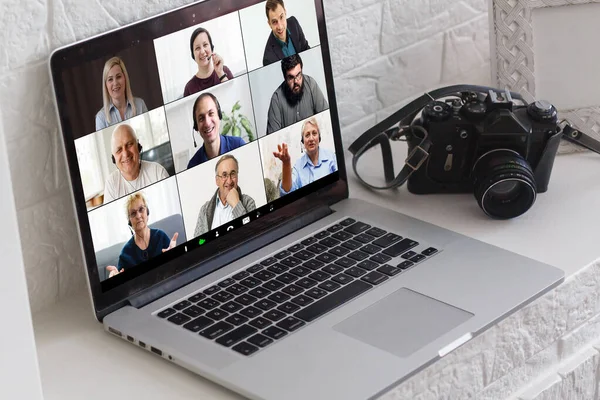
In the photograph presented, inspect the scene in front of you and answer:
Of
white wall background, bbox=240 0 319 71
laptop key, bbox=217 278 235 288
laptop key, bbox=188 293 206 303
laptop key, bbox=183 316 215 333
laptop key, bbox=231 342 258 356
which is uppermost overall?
white wall background, bbox=240 0 319 71

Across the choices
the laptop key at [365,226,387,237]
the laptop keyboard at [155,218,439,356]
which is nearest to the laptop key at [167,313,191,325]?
the laptop keyboard at [155,218,439,356]

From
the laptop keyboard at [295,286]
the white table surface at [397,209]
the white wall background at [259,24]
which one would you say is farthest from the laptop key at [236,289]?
the white wall background at [259,24]

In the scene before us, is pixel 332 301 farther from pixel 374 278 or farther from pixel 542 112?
pixel 542 112

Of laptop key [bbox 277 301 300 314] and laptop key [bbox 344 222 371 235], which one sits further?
laptop key [bbox 344 222 371 235]

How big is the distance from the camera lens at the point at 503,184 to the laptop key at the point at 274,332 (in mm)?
286

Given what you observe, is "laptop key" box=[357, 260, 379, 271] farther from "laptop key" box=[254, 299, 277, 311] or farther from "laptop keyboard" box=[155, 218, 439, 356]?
"laptop key" box=[254, 299, 277, 311]

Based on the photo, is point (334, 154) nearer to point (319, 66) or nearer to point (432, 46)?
point (319, 66)

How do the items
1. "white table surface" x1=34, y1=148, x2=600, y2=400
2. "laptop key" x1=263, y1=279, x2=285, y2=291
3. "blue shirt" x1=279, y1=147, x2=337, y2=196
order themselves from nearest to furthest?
"white table surface" x1=34, y1=148, x2=600, y2=400
"laptop key" x1=263, y1=279, x2=285, y2=291
"blue shirt" x1=279, y1=147, x2=337, y2=196

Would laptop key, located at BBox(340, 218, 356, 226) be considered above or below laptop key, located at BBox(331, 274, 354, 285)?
above

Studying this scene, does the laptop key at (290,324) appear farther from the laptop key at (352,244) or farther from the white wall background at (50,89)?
the white wall background at (50,89)

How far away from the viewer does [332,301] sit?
88cm

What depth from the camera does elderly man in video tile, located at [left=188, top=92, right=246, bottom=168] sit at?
0.92 metres

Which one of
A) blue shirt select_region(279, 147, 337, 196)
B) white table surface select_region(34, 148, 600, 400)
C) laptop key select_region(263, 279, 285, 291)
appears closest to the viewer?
white table surface select_region(34, 148, 600, 400)

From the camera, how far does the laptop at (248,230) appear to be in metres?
0.82
